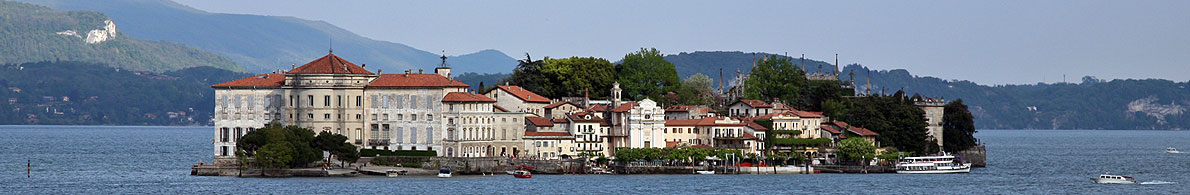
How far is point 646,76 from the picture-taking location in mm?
149250

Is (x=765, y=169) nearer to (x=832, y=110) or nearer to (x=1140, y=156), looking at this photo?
(x=832, y=110)

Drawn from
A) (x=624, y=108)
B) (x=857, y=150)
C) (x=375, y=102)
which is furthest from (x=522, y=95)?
(x=857, y=150)

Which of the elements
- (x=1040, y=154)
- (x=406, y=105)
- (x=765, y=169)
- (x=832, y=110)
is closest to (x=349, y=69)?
(x=406, y=105)

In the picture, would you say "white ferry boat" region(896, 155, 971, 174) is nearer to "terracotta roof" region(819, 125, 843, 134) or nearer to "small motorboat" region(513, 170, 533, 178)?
"terracotta roof" region(819, 125, 843, 134)

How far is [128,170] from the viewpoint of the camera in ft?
420

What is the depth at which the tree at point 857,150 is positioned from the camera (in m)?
127

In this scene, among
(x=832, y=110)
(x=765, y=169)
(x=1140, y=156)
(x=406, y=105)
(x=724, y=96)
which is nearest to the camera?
(x=406, y=105)

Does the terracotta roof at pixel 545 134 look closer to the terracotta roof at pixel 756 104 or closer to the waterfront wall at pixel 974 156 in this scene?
the terracotta roof at pixel 756 104

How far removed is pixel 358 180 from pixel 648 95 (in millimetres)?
44824

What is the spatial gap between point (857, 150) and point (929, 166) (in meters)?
7.07

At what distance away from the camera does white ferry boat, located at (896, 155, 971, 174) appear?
12825 centimetres

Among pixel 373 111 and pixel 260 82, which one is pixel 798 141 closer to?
pixel 373 111

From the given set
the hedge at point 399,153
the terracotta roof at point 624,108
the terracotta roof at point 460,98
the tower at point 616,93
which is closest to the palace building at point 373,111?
the terracotta roof at point 460,98

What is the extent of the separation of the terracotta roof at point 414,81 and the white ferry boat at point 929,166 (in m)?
37.0
